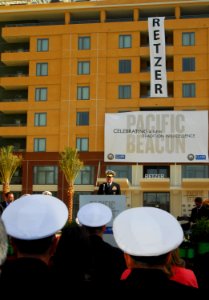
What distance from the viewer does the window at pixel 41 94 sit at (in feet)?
181

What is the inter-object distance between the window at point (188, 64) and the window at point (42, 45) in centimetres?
1465

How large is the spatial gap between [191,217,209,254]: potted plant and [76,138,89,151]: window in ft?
145

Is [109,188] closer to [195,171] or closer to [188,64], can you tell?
[195,171]

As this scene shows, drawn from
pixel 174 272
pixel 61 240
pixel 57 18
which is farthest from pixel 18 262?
pixel 57 18

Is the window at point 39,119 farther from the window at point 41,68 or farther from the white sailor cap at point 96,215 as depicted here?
the white sailor cap at point 96,215

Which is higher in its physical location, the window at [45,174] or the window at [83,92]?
the window at [83,92]

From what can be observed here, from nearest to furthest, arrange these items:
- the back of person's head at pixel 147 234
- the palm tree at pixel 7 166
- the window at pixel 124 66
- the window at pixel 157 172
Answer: the back of person's head at pixel 147 234 → the palm tree at pixel 7 166 → the window at pixel 157 172 → the window at pixel 124 66

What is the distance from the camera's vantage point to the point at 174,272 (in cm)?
308

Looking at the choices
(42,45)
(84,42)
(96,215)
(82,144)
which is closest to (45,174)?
(82,144)

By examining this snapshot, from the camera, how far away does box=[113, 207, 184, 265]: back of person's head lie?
7.92 ft

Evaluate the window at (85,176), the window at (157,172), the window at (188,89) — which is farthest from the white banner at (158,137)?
the window at (188,89)

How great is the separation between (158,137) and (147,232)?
44.4 metres

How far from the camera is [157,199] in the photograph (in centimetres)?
5203

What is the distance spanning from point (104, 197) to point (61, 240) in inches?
244
